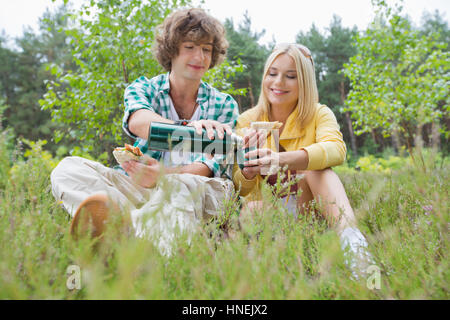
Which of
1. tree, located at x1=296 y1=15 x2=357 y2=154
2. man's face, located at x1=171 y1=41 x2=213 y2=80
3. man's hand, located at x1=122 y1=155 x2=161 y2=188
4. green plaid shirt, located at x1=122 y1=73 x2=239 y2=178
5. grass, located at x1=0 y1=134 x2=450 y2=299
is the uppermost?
tree, located at x1=296 y1=15 x2=357 y2=154

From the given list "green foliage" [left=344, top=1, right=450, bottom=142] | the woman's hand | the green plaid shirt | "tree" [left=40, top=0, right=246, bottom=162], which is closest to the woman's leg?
the woman's hand

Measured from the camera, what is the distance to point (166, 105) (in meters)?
2.62

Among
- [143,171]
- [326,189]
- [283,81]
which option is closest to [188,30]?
[283,81]

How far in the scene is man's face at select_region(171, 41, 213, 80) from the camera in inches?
101

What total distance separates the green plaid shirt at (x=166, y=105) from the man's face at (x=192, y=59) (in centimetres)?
18

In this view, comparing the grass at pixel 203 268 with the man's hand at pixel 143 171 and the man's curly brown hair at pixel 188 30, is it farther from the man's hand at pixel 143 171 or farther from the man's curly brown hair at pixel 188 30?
the man's curly brown hair at pixel 188 30

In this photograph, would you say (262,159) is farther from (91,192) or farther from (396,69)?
(396,69)

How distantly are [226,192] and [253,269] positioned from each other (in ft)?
3.63

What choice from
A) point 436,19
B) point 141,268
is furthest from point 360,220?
point 436,19

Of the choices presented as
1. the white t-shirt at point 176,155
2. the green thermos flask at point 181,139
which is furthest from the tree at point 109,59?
the green thermos flask at point 181,139

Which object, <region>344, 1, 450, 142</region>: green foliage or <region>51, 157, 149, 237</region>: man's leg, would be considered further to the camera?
<region>344, 1, 450, 142</region>: green foliage

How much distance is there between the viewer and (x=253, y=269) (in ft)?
3.32

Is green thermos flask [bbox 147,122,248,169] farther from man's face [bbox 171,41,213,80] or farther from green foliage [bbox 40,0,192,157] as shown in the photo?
green foliage [bbox 40,0,192,157]
